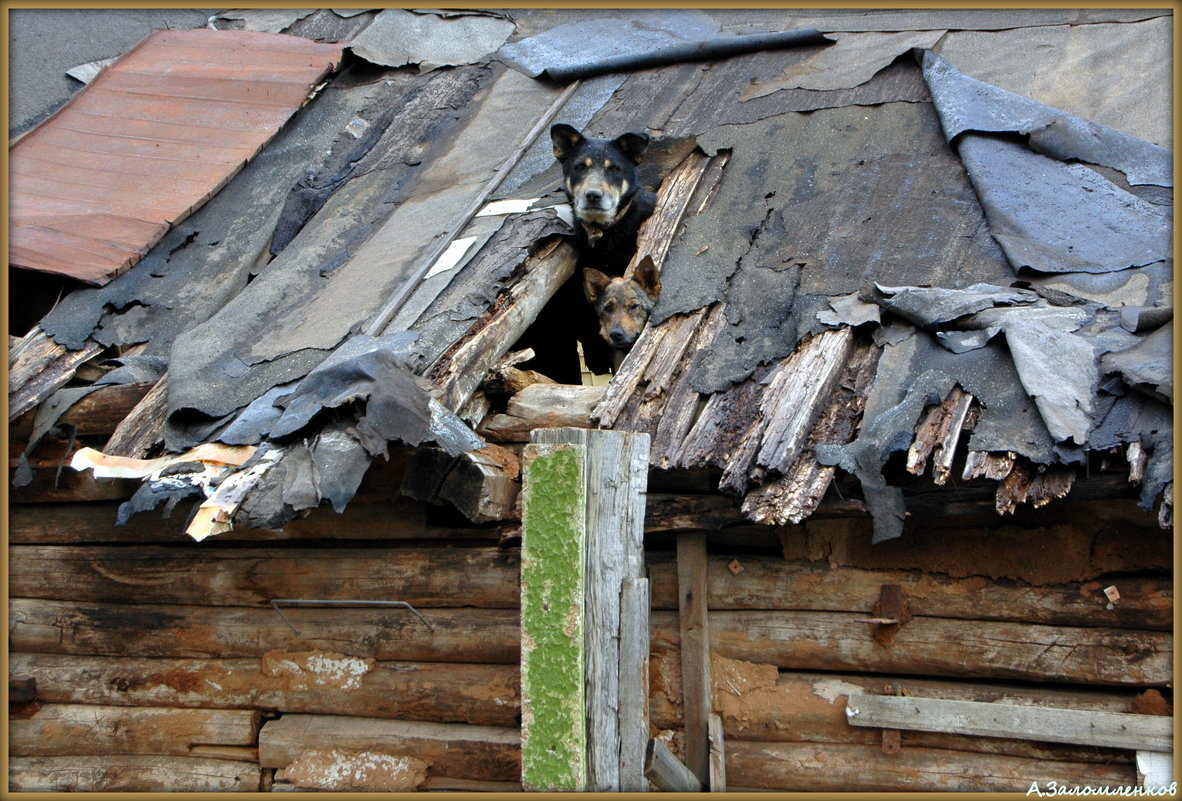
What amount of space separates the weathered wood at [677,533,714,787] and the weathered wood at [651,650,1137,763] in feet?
0.24

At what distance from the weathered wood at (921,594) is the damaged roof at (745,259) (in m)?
0.82

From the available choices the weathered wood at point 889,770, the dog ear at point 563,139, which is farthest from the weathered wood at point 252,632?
the dog ear at point 563,139

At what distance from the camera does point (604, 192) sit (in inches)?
256

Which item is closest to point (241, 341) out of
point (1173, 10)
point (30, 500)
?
point (30, 500)

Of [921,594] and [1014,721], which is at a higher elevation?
[921,594]

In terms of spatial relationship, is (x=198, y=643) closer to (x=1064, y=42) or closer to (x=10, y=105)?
(x=10, y=105)

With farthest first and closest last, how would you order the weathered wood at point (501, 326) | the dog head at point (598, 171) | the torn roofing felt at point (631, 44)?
1. the torn roofing felt at point (631, 44)
2. the dog head at point (598, 171)
3. the weathered wood at point (501, 326)

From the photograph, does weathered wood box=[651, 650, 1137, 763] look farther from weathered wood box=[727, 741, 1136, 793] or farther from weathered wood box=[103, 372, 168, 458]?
weathered wood box=[103, 372, 168, 458]

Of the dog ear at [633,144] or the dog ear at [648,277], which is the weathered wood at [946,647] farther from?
the dog ear at [633,144]

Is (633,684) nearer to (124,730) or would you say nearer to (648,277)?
(648,277)

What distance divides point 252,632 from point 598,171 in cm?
333

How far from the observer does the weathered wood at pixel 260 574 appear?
569cm

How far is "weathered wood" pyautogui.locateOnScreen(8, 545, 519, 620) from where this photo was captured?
224 inches

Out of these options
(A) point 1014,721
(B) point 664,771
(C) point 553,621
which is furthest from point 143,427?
(A) point 1014,721
